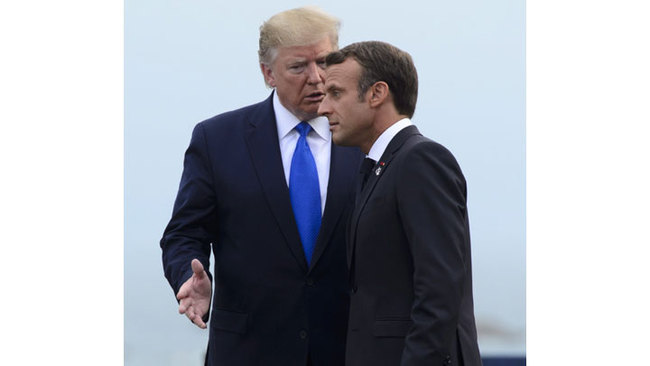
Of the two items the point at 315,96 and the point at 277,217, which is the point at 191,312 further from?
the point at 315,96

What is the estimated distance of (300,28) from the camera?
125 inches

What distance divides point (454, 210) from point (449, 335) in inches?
12.4

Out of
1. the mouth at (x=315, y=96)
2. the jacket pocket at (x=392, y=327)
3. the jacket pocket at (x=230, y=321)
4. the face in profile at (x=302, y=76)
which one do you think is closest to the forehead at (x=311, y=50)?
the face in profile at (x=302, y=76)

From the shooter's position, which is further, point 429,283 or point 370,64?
point 370,64

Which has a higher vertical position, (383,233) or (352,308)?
(383,233)

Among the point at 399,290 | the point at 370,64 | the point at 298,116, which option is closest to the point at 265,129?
the point at 298,116

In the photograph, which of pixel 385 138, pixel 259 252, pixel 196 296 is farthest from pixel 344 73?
pixel 196 296

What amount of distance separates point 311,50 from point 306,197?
464 mm

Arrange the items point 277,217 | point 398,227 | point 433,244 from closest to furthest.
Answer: point 433,244 → point 398,227 → point 277,217

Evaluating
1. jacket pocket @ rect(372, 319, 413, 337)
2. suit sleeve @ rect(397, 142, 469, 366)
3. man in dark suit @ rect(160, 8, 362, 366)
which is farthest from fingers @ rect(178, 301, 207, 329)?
suit sleeve @ rect(397, 142, 469, 366)

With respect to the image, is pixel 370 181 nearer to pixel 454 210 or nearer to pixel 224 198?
pixel 454 210

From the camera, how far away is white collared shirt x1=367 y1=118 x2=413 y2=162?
8.94 feet

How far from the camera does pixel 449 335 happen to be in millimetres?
2482

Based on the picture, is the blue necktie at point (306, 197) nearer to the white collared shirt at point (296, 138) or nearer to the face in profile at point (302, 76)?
the white collared shirt at point (296, 138)
